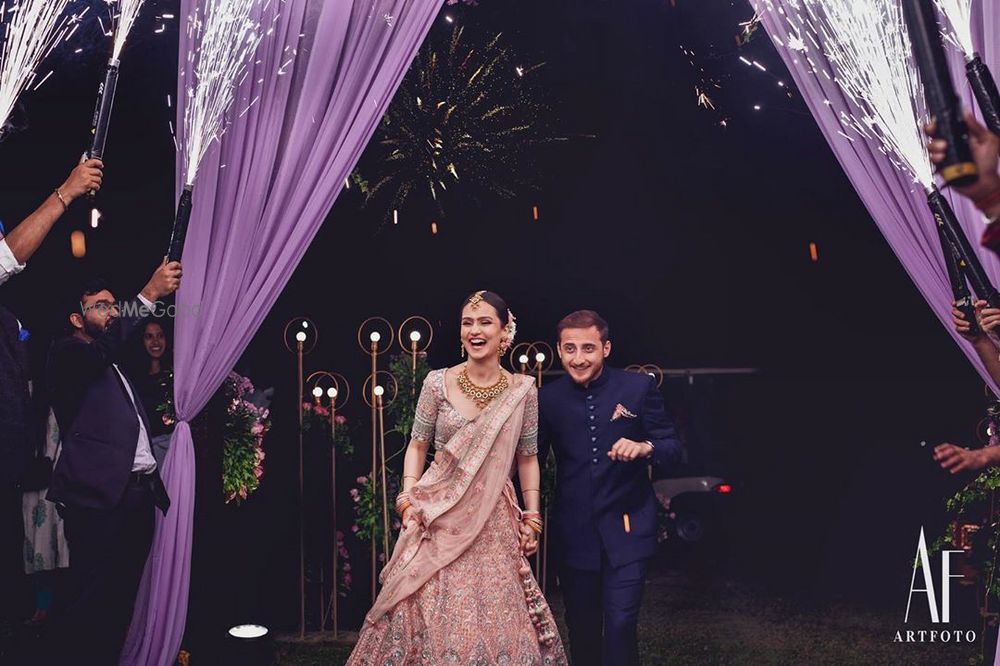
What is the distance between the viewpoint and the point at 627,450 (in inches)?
176

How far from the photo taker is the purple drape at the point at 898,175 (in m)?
4.78

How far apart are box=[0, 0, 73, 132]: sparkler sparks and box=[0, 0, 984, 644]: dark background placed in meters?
2.62

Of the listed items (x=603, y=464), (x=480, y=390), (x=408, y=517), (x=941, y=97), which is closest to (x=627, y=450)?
(x=603, y=464)

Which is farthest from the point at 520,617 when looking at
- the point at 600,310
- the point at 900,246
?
the point at 600,310

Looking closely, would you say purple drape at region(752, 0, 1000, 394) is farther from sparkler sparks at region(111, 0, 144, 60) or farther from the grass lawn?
sparkler sparks at region(111, 0, 144, 60)

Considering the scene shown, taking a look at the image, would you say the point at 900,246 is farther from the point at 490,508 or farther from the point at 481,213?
the point at 481,213

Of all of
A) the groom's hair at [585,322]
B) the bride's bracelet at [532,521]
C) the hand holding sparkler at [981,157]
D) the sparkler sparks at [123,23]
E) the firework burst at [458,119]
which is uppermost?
the firework burst at [458,119]

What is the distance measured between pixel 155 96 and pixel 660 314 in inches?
192

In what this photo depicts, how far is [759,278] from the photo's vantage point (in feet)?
31.1

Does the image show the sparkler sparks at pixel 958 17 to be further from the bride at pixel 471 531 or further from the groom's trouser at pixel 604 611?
the groom's trouser at pixel 604 611

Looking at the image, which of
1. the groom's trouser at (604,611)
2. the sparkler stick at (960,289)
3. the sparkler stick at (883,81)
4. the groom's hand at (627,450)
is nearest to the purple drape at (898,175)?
the sparkler stick at (883,81)

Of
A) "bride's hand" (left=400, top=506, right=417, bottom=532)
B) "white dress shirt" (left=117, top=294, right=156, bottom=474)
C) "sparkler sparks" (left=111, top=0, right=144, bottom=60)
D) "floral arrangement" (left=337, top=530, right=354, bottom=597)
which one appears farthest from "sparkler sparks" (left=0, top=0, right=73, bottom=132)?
"floral arrangement" (left=337, top=530, right=354, bottom=597)

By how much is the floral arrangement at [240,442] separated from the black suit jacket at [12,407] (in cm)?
134

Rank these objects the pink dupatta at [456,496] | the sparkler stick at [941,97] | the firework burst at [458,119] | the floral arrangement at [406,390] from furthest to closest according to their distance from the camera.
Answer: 1. the firework burst at [458,119]
2. the floral arrangement at [406,390]
3. the pink dupatta at [456,496]
4. the sparkler stick at [941,97]
